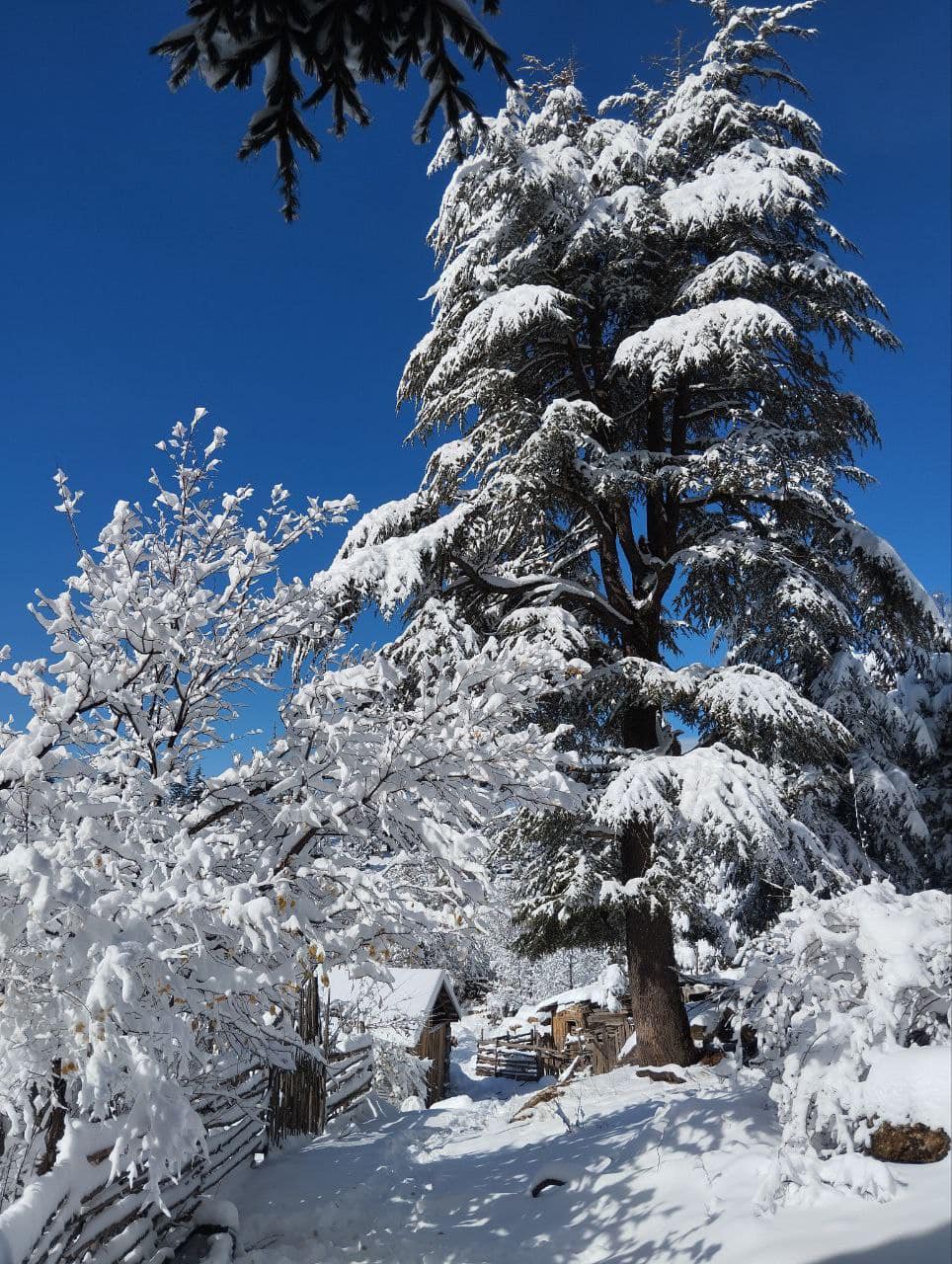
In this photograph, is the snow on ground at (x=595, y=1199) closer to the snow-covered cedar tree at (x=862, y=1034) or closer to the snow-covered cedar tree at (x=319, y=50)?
the snow-covered cedar tree at (x=862, y=1034)

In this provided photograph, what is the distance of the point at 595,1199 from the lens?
490 cm

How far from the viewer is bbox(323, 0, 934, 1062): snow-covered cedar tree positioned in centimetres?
786

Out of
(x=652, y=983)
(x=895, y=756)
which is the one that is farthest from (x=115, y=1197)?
(x=895, y=756)

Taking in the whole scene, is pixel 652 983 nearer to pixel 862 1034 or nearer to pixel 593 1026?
pixel 862 1034

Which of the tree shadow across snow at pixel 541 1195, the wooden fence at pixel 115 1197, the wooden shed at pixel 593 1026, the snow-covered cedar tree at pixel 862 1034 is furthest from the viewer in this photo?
the wooden shed at pixel 593 1026

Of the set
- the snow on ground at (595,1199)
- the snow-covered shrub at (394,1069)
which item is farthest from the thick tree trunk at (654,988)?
the snow-covered shrub at (394,1069)

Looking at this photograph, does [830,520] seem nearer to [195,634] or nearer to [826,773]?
[826,773]

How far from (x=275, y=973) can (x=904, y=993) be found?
10.7ft

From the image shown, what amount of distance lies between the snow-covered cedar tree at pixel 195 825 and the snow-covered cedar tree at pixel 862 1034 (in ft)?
6.14

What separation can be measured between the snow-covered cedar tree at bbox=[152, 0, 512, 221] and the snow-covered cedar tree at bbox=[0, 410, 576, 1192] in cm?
267

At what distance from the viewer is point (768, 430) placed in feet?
29.1

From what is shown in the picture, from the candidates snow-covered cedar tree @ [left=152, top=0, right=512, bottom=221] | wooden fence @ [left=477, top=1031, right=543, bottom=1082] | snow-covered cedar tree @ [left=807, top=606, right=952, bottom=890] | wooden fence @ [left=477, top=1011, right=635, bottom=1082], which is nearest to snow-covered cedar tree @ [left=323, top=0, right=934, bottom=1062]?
snow-covered cedar tree @ [left=807, top=606, right=952, bottom=890]

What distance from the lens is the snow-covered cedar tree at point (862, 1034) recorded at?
3.64 m

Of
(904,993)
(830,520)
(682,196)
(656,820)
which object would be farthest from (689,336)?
(904,993)
